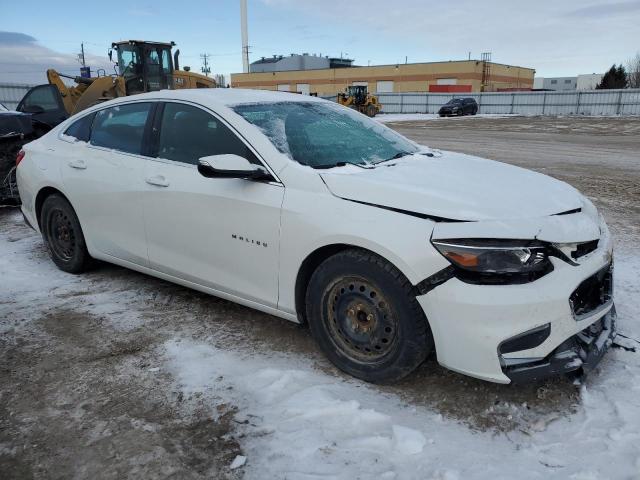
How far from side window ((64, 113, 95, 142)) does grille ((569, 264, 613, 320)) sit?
3831 millimetres

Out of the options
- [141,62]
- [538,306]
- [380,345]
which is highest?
[141,62]

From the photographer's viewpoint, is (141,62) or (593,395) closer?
(593,395)

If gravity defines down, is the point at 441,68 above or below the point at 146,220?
above

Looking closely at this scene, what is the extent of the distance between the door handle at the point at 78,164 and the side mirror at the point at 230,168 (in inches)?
66.7

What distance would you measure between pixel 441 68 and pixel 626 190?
5820 centimetres

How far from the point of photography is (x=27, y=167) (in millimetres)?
4809

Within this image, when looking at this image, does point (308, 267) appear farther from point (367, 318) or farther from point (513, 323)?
point (513, 323)

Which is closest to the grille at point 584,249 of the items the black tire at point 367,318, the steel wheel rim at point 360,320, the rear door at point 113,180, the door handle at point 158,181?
the black tire at point 367,318

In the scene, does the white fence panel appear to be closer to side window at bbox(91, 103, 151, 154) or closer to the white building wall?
side window at bbox(91, 103, 151, 154)

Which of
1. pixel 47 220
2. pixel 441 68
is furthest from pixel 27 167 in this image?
pixel 441 68


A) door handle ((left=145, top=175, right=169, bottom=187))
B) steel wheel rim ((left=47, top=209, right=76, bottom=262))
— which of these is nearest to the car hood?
door handle ((left=145, top=175, right=169, bottom=187))

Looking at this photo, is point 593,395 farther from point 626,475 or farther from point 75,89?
point 75,89

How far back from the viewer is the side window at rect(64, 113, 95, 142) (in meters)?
4.45

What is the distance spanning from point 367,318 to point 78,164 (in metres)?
2.85
